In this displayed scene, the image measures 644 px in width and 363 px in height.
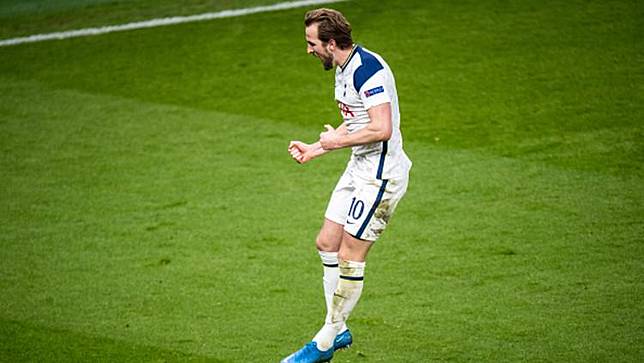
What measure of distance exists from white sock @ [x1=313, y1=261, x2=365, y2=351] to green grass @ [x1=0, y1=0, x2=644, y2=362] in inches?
25.9

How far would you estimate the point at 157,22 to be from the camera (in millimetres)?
14406

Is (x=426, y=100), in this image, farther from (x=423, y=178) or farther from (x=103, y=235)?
(x=103, y=235)

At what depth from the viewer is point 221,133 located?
11484mm

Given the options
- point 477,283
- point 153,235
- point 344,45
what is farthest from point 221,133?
point 344,45

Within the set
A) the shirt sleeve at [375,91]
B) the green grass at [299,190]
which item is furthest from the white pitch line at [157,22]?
the shirt sleeve at [375,91]

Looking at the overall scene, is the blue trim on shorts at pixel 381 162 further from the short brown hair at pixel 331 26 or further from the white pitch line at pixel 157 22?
the white pitch line at pixel 157 22

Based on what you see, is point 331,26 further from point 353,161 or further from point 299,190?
point 299,190

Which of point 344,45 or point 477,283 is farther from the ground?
point 344,45

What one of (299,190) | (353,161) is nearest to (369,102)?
(353,161)

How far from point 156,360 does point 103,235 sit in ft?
7.41

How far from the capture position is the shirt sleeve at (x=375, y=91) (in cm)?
651

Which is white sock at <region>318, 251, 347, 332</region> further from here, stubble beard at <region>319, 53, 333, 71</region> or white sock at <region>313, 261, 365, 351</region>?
stubble beard at <region>319, 53, 333, 71</region>

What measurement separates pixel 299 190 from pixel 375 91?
12.8ft

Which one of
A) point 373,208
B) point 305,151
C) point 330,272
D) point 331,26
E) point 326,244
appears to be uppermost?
point 331,26
